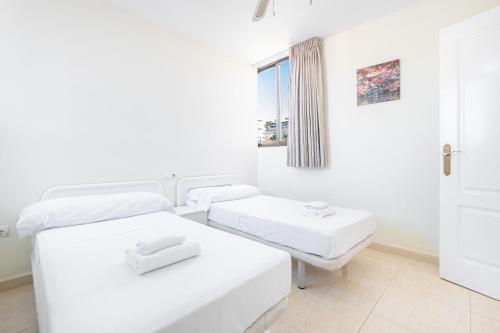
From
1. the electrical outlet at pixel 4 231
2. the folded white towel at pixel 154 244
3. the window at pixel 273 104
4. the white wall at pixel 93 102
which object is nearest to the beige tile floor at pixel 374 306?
the electrical outlet at pixel 4 231

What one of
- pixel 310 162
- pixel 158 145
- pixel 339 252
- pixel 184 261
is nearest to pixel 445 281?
pixel 339 252

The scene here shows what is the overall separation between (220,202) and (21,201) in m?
1.95

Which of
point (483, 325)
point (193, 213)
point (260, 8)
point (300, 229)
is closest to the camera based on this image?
point (483, 325)

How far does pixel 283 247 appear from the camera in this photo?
83.7 inches

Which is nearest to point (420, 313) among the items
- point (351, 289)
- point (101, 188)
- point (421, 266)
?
point (351, 289)

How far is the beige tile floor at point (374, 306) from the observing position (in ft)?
5.19

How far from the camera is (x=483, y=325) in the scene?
5.15ft

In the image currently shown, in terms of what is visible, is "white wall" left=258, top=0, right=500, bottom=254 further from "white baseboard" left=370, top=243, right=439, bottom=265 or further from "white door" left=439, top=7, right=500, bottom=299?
"white door" left=439, top=7, right=500, bottom=299

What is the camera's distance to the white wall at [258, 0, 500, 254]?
2.48 metres

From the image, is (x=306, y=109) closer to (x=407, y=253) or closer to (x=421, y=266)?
(x=407, y=253)

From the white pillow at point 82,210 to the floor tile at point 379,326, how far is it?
2115mm

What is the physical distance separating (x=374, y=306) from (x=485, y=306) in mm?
843

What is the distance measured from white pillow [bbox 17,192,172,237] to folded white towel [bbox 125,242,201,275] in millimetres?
1078

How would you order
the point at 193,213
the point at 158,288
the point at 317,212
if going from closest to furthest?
the point at 158,288 → the point at 317,212 → the point at 193,213
